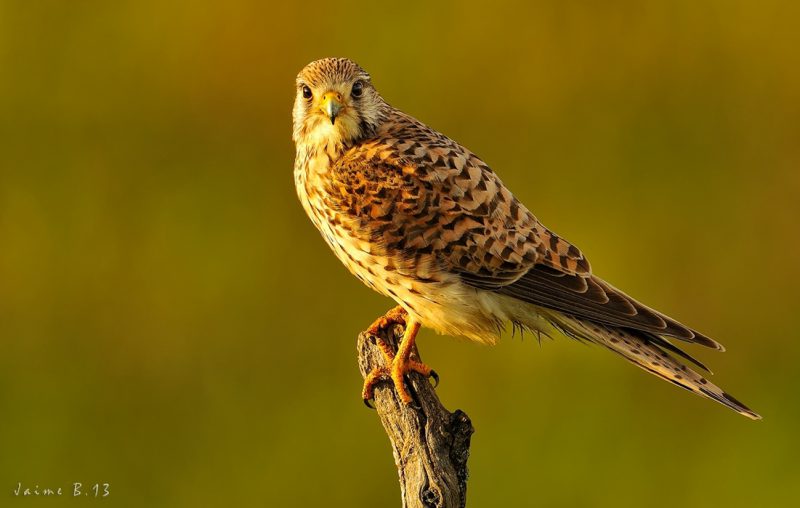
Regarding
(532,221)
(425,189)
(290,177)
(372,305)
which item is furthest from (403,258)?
(290,177)

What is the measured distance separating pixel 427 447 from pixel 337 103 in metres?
1.52

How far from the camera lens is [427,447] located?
4.26m

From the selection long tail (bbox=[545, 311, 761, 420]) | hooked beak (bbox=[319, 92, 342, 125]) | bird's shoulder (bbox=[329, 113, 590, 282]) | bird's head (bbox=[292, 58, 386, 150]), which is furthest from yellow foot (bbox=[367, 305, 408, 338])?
hooked beak (bbox=[319, 92, 342, 125])

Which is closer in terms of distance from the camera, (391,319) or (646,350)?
(646,350)

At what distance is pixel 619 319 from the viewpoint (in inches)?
180

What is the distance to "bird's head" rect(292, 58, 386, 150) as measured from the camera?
16.1ft

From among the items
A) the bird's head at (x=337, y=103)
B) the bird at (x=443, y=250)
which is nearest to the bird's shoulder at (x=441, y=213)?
the bird at (x=443, y=250)

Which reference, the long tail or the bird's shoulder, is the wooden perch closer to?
the bird's shoulder

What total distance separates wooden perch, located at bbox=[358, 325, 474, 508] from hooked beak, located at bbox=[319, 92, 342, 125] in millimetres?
1158

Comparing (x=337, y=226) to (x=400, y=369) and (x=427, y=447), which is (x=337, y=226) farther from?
(x=427, y=447)

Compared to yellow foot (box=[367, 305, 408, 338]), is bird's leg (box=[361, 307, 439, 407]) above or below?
below

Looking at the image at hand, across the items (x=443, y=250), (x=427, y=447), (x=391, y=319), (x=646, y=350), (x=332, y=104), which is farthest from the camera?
(x=391, y=319)

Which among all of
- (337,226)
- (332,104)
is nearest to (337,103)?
(332,104)

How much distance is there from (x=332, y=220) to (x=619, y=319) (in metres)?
1.26
